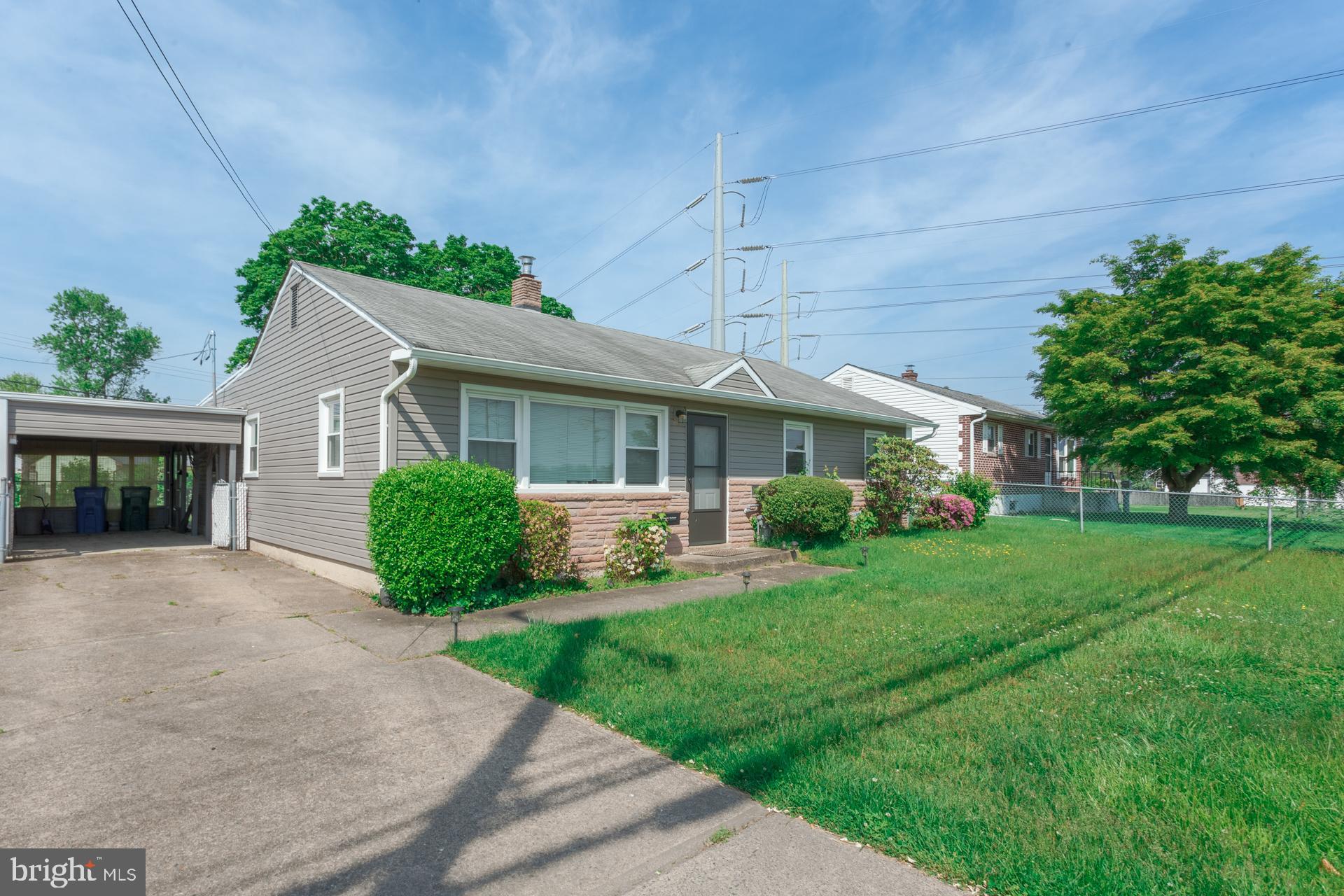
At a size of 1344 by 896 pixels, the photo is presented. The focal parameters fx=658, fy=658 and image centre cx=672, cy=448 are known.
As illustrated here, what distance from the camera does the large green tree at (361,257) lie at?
25.1m

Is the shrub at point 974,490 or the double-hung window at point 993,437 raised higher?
the double-hung window at point 993,437

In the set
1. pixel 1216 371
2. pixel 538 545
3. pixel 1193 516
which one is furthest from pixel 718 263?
pixel 1193 516

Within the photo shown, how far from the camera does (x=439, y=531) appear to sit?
6820 millimetres

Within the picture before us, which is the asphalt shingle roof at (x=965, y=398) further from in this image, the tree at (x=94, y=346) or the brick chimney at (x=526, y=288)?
the tree at (x=94, y=346)

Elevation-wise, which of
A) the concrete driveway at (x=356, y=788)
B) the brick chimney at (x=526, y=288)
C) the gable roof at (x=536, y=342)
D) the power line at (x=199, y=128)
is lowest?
the concrete driveway at (x=356, y=788)

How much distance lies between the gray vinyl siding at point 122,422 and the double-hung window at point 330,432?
456cm

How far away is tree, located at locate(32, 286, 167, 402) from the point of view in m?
49.2

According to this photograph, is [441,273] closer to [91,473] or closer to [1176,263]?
[91,473]

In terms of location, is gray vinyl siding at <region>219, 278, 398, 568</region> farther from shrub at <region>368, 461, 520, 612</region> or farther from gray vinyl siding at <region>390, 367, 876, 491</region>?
shrub at <region>368, 461, 520, 612</region>

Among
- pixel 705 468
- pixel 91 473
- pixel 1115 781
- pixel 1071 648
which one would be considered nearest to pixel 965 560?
pixel 705 468

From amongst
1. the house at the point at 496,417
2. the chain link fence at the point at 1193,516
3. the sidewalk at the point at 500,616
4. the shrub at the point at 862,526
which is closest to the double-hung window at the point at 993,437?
the chain link fence at the point at 1193,516

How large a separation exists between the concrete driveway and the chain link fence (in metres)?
11.8

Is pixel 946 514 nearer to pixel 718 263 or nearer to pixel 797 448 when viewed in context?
pixel 797 448

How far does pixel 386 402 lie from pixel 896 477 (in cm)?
1060
